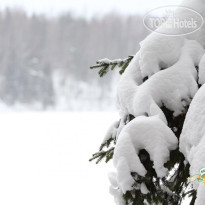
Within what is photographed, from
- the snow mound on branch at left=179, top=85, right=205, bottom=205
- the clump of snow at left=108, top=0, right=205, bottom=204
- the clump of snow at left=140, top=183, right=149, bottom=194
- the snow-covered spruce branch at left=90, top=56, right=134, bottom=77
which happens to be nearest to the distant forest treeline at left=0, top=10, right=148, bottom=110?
the snow-covered spruce branch at left=90, top=56, right=134, bottom=77

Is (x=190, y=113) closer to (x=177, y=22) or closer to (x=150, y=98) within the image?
(x=150, y=98)

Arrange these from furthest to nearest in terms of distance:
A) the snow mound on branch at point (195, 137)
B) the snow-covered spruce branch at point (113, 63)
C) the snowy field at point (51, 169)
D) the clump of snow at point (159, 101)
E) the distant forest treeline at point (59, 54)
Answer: the distant forest treeline at point (59, 54) < the snowy field at point (51, 169) < the snow-covered spruce branch at point (113, 63) < the clump of snow at point (159, 101) < the snow mound on branch at point (195, 137)

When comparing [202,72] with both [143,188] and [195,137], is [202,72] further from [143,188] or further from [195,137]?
[143,188]

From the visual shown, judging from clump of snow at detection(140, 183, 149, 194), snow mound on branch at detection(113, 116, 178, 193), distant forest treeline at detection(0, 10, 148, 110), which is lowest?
distant forest treeline at detection(0, 10, 148, 110)

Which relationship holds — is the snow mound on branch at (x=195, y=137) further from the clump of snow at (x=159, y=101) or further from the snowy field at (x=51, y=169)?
the snowy field at (x=51, y=169)

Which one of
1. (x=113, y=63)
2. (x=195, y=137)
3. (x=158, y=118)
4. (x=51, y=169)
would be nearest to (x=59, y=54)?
(x=51, y=169)

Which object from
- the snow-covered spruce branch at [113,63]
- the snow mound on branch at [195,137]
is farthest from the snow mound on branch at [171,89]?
the snow-covered spruce branch at [113,63]

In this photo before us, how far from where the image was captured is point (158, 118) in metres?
1.92

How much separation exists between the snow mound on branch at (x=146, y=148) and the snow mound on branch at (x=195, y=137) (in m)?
0.10

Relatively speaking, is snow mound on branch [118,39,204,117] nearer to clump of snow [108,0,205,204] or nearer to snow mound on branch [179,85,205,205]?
clump of snow [108,0,205,204]

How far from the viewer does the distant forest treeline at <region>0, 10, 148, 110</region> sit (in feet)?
188

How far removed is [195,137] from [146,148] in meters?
0.32

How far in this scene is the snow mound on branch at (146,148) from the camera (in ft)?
6.18

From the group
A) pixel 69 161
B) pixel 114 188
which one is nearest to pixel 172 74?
pixel 114 188
